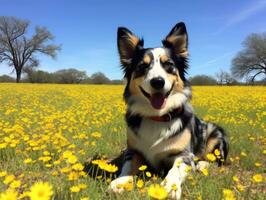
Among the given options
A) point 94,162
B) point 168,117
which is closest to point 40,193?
point 94,162

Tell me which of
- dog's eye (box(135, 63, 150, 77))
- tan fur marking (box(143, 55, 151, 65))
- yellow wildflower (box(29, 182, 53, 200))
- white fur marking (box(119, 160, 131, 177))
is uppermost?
tan fur marking (box(143, 55, 151, 65))

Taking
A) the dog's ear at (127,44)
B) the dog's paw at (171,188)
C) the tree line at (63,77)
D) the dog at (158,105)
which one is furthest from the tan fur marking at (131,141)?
the tree line at (63,77)

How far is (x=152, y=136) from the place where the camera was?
4094 millimetres

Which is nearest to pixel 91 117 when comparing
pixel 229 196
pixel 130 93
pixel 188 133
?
pixel 130 93

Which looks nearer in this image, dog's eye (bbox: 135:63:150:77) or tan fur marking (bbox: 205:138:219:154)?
dog's eye (bbox: 135:63:150:77)

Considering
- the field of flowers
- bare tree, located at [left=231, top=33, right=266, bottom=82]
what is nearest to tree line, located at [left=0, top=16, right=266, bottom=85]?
bare tree, located at [left=231, top=33, right=266, bottom=82]

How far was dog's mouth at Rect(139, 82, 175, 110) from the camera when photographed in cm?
414

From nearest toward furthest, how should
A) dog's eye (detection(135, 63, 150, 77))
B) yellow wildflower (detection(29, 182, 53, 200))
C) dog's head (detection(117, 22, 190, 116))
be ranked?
yellow wildflower (detection(29, 182, 53, 200)) < dog's head (detection(117, 22, 190, 116)) < dog's eye (detection(135, 63, 150, 77))

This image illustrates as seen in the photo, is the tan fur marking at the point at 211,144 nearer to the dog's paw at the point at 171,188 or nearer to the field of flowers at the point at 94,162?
the field of flowers at the point at 94,162

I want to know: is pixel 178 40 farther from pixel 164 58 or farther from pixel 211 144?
pixel 211 144

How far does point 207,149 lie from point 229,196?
2.66m

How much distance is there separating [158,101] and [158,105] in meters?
0.06

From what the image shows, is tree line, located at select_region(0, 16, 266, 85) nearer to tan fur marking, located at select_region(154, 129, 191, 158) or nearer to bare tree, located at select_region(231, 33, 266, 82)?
bare tree, located at select_region(231, 33, 266, 82)

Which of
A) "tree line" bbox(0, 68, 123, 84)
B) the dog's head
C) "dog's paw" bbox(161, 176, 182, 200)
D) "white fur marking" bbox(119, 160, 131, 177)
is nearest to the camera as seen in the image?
"dog's paw" bbox(161, 176, 182, 200)
